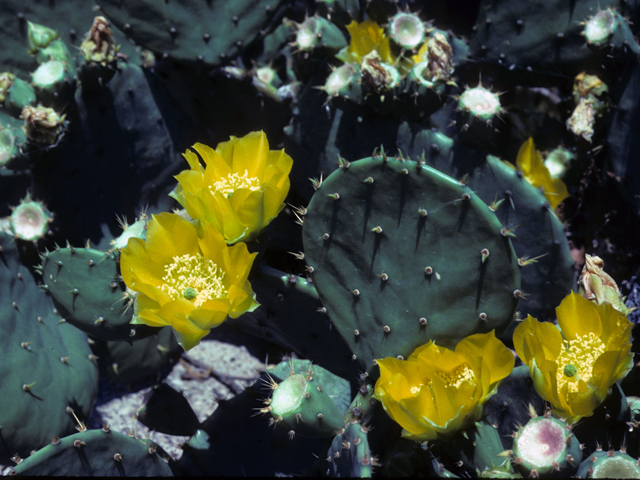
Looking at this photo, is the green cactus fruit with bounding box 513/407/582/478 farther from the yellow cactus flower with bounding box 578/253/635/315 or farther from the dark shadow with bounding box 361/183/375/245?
the dark shadow with bounding box 361/183/375/245

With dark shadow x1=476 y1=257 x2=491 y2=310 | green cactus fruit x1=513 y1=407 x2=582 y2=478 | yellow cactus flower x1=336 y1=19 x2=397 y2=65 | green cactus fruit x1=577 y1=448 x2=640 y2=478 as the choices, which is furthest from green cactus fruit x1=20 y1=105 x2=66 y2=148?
green cactus fruit x1=577 y1=448 x2=640 y2=478

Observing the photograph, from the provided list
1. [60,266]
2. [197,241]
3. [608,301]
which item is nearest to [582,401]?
[608,301]

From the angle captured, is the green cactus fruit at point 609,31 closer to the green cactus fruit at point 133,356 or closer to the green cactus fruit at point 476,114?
the green cactus fruit at point 476,114

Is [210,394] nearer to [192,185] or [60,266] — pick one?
[60,266]

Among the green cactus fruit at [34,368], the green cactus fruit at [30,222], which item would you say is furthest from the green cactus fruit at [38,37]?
the green cactus fruit at [34,368]

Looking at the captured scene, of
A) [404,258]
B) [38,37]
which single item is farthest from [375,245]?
[38,37]

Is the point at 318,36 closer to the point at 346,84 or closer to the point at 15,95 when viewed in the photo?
the point at 346,84
